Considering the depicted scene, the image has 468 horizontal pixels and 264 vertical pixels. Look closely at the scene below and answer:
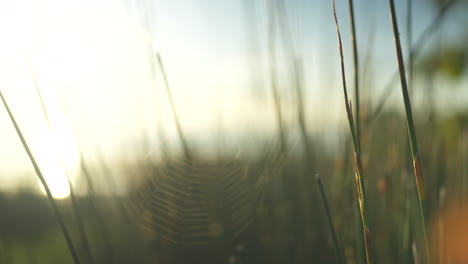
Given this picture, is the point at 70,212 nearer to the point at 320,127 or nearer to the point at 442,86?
the point at 320,127

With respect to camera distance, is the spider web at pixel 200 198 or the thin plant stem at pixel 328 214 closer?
the thin plant stem at pixel 328 214

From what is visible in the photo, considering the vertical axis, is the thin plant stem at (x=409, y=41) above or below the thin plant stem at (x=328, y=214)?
above

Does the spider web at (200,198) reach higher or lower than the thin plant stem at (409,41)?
lower

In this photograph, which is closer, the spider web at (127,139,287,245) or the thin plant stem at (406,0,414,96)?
the thin plant stem at (406,0,414,96)

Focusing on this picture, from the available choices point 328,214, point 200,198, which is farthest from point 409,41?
point 200,198

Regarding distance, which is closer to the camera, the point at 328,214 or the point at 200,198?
the point at 328,214

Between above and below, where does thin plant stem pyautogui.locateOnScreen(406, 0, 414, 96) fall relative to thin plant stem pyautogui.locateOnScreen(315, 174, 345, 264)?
above

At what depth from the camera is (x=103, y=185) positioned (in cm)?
110

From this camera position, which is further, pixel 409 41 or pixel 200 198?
pixel 200 198

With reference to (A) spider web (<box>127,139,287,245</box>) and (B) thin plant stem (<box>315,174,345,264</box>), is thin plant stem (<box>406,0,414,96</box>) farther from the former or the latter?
(A) spider web (<box>127,139,287,245</box>)

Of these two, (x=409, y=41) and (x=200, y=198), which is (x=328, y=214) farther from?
(x=200, y=198)

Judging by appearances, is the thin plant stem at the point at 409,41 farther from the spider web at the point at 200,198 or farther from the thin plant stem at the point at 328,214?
the spider web at the point at 200,198

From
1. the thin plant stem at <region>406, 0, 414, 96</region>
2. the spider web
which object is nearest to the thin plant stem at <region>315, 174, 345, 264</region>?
the thin plant stem at <region>406, 0, 414, 96</region>

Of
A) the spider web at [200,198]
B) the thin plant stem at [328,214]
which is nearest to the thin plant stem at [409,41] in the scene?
the thin plant stem at [328,214]
